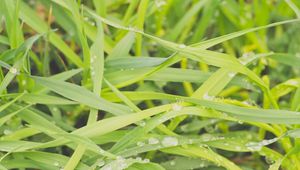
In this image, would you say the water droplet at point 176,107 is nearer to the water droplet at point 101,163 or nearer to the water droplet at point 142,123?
the water droplet at point 142,123

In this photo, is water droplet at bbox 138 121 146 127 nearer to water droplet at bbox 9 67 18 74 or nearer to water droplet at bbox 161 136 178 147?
water droplet at bbox 161 136 178 147

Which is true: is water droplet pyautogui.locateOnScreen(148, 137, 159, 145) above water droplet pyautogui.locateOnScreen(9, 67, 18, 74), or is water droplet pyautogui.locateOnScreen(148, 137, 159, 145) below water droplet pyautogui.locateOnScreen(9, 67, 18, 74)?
below

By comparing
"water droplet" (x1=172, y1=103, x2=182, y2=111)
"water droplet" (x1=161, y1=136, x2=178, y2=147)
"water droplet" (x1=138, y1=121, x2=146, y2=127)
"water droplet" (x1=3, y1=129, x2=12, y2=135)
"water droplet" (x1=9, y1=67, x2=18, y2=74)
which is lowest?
"water droplet" (x1=161, y1=136, x2=178, y2=147)

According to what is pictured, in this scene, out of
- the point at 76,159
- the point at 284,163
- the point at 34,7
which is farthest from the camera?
the point at 34,7

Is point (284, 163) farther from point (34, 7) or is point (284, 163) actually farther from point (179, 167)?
point (34, 7)

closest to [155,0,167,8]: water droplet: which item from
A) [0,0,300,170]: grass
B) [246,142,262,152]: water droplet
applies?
[0,0,300,170]: grass

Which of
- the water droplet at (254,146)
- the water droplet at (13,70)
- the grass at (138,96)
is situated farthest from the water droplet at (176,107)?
the water droplet at (13,70)

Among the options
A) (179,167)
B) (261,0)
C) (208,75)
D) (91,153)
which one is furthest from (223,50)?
(91,153)
